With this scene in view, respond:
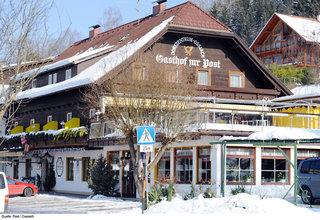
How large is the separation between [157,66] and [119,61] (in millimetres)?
6212

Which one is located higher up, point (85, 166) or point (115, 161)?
point (115, 161)

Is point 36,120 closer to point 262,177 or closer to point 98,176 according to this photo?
point 98,176

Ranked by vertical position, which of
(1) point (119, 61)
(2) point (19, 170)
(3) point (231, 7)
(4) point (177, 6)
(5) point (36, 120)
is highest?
(3) point (231, 7)

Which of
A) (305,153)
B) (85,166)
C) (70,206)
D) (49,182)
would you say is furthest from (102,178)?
(305,153)

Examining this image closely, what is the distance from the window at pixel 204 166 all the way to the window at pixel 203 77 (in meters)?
11.8

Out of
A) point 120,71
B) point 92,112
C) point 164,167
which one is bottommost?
point 164,167

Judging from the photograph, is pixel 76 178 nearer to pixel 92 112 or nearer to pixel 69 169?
pixel 69 169

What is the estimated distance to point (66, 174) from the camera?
143 ft

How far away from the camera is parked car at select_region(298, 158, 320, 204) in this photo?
27188mm

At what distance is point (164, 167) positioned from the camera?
114ft

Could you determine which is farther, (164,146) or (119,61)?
(119,61)

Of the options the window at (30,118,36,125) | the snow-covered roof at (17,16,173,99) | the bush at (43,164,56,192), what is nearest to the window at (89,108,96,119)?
the snow-covered roof at (17,16,173,99)

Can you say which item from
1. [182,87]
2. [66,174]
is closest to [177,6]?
[66,174]

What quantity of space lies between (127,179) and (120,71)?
6522mm
